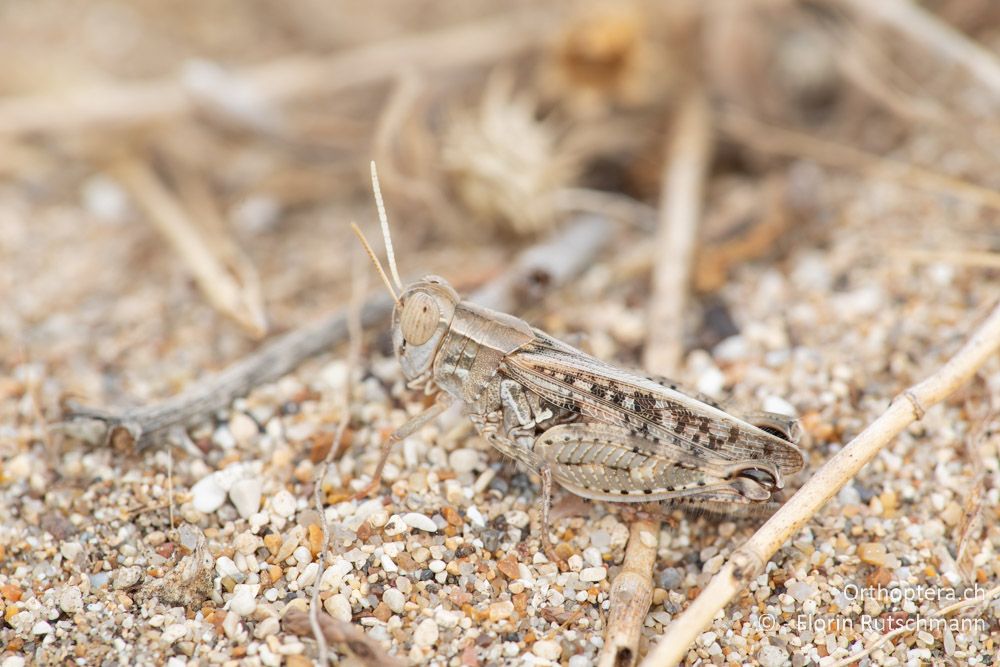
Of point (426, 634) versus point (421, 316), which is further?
point (421, 316)

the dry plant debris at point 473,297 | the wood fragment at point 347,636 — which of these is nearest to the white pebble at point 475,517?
the dry plant debris at point 473,297

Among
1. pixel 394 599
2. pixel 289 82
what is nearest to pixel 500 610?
pixel 394 599

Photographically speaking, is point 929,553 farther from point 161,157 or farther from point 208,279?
point 161,157

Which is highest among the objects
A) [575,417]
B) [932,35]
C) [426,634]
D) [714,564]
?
[932,35]

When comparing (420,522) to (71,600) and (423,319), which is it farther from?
(71,600)

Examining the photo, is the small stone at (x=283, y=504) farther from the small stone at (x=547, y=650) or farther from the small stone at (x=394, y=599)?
the small stone at (x=547, y=650)

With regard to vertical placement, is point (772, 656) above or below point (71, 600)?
above
